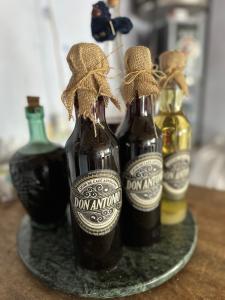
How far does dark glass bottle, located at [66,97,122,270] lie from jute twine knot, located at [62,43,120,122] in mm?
15

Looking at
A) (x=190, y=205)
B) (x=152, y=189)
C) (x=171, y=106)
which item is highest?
(x=171, y=106)

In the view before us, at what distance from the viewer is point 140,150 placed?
37 cm

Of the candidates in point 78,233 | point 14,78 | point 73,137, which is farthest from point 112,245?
point 14,78

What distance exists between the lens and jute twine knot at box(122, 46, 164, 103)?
1.10ft

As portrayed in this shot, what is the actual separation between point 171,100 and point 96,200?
21 cm

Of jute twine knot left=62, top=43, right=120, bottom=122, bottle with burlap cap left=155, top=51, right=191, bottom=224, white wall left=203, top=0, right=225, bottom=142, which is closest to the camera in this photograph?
jute twine knot left=62, top=43, right=120, bottom=122

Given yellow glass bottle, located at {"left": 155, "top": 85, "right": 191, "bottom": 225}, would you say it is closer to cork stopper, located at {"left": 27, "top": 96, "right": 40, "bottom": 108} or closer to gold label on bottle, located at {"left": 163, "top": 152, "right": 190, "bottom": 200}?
gold label on bottle, located at {"left": 163, "top": 152, "right": 190, "bottom": 200}

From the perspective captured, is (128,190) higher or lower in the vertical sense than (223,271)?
higher

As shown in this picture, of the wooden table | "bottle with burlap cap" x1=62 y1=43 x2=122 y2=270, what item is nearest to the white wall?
the wooden table

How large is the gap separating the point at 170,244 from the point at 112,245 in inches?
4.7

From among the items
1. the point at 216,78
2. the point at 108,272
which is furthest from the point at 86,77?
the point at 216,78

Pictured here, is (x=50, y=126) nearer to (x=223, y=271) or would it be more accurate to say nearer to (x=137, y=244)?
(x=137, y=244)

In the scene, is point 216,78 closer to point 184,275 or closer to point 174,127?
point 174,127

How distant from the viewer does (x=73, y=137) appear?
34 centimetres
